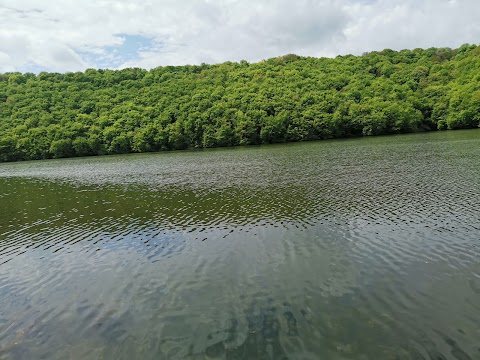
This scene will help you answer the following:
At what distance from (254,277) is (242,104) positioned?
11821 cm

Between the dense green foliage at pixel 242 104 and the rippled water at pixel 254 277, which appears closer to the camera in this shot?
the rippled water at pixel 254 277

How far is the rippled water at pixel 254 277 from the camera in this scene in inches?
384

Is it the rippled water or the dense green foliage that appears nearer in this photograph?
the rippled water

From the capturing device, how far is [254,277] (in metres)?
13.9

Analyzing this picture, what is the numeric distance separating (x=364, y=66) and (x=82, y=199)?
Answer: 14755cm

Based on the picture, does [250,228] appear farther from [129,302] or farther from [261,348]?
[261,348]

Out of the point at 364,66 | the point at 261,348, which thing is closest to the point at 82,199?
the point at 261,348

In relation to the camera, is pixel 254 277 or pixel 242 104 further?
pixel 242 104

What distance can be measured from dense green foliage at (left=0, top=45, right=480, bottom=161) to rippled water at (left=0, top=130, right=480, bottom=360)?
8639cm

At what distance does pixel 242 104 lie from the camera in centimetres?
12750

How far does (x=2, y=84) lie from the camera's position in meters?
150

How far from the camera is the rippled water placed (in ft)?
32.0

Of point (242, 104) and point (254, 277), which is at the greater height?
point (242, 104)

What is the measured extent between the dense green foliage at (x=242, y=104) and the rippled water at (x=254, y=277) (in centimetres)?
8639
